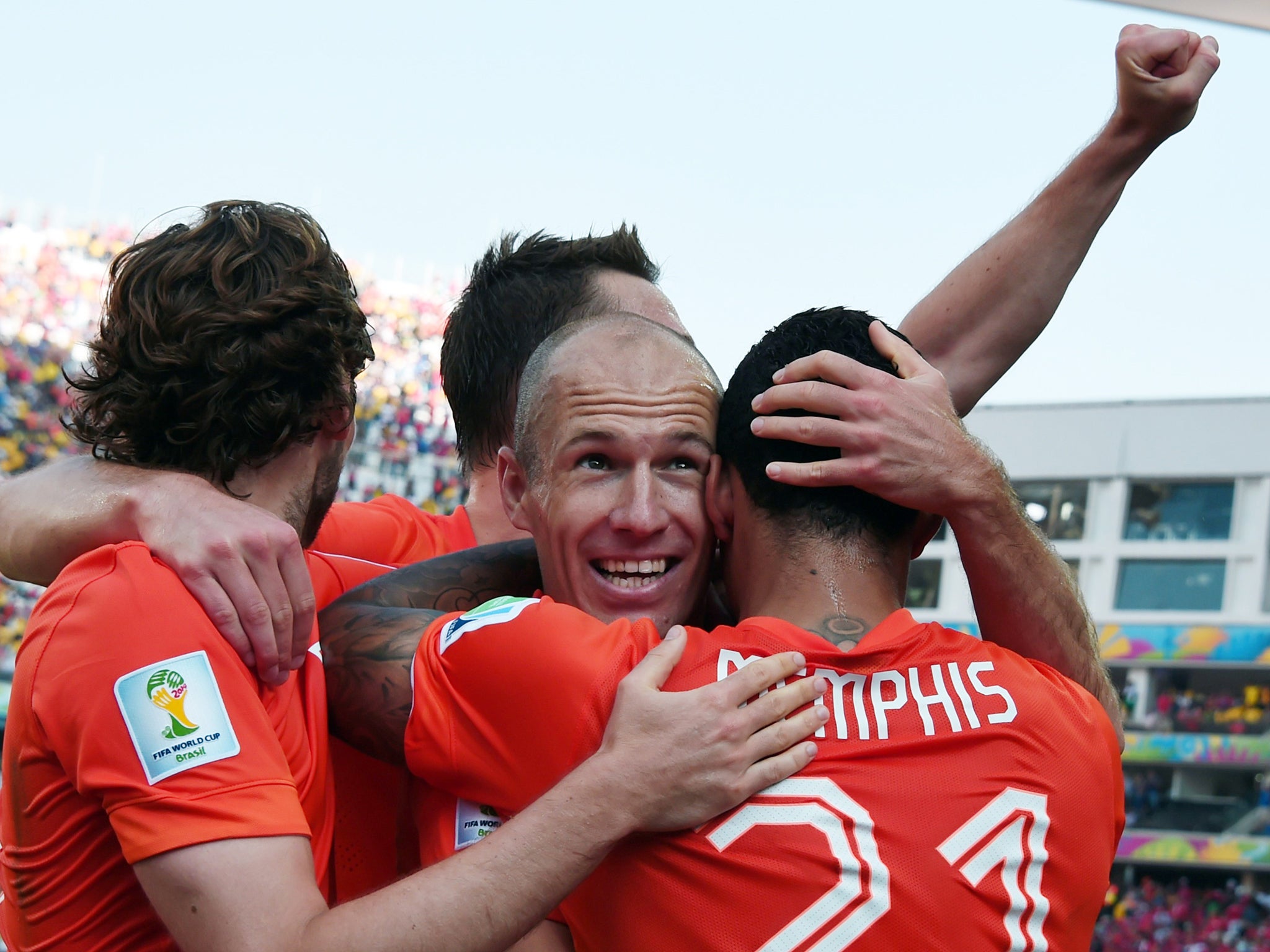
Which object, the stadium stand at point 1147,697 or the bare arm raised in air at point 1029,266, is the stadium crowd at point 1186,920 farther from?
the bare arm raised in air at point 1029,266

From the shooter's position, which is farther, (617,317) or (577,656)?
Result: (617,317)

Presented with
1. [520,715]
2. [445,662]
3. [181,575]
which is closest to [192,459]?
[181,575]

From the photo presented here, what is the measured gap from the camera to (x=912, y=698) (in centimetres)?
152

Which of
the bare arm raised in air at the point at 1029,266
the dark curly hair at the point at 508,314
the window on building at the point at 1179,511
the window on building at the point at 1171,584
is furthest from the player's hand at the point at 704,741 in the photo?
the window on building at the point at 1179,511

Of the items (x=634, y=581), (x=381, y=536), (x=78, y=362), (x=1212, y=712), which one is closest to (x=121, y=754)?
(x=634, y=581)

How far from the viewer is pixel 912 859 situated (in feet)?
4.61

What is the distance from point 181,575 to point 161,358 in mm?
327

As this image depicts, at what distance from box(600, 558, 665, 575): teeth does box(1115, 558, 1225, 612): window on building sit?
51.1 feet

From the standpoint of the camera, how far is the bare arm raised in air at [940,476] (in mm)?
1629

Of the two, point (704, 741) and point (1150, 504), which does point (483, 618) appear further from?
point (1150, 504)

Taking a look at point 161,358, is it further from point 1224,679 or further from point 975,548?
point 1224,679

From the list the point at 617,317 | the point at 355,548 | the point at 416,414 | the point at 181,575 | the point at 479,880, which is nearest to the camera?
the point at 479,880

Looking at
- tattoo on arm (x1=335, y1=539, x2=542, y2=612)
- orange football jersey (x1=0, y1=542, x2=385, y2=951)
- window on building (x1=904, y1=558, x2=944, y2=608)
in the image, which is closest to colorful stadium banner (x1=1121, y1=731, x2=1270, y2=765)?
window on building (x1=904, y1=558, x2=944, y2=608)

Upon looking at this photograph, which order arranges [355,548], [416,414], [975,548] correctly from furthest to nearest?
[416,414] < [355,548] < [975,548]
